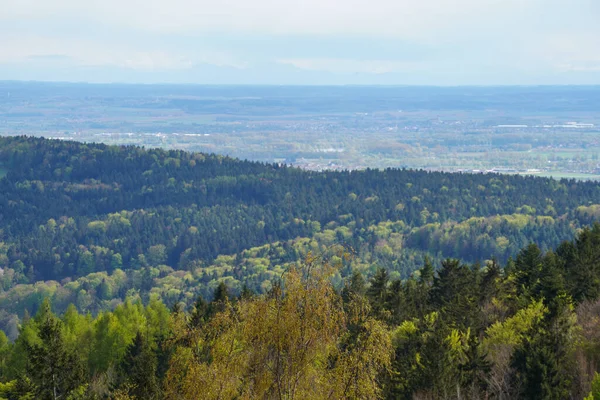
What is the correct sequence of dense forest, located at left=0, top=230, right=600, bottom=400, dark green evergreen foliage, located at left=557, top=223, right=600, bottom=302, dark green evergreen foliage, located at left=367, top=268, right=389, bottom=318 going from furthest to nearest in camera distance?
dark green evergreen foliage, located at left=367, top=268, right=389, bottom=318
dark green evergreen foliage, located at left=557, top=223, right=600, bottom=302
dense forest, located at left=0, top=230, right=600, bottom=400

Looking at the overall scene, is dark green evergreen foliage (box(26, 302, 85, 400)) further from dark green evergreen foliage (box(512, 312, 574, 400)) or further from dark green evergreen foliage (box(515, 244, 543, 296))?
dark green evergreen foliage (box(515, 244, 543, 296))

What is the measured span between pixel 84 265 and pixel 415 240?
2883 inches

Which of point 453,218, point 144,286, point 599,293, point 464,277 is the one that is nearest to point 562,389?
point 599,293

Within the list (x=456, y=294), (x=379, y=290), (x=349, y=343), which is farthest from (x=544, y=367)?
(x=379, y=290)

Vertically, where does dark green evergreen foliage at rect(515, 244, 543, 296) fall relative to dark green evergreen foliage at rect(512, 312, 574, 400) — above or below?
below

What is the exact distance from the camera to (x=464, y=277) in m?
61.0

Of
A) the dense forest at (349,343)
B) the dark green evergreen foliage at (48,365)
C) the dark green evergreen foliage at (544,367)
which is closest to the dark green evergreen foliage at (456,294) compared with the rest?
the dense forest at (349,343)

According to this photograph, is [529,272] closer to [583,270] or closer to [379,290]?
[583,270]

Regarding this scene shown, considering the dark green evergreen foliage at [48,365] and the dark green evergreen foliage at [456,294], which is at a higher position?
the dark green evergreen foliage at [48,365]

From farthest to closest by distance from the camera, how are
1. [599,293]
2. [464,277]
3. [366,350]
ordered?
[464,277] → [599,293] → [366,350]

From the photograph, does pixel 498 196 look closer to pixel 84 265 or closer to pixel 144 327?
pixel 84 265

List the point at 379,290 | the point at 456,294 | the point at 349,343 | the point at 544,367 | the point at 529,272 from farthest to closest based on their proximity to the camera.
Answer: the point at 379,290 → the point at 529,272 → the point at 456,294 → the point at 544,367 → the point at 349,343

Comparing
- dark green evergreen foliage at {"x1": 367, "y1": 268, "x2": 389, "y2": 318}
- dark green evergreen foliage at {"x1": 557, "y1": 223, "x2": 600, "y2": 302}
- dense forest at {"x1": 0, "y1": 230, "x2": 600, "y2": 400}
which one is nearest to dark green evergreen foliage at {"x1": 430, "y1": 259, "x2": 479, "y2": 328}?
dense forest at {"x1": 0, "y1": 230, "x2": 600, "y2": 400}

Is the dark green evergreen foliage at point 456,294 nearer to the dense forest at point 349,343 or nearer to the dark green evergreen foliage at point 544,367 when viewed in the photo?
the dense forest at point 349,343
